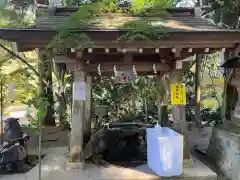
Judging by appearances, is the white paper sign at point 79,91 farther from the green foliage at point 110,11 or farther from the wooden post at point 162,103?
the wooden post at point 162,103

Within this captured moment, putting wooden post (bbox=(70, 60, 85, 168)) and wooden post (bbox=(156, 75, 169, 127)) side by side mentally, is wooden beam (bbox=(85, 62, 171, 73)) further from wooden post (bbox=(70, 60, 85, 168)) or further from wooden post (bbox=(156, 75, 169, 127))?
wooden post (bbox=(156, 75, 169, 127))

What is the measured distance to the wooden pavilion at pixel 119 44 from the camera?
554 cm

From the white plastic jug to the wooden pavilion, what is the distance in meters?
1.59

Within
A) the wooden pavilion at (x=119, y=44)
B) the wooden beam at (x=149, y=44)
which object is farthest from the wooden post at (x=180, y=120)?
the wooden beam at (x=149, y=44)

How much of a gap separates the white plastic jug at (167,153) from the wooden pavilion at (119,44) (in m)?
1.59

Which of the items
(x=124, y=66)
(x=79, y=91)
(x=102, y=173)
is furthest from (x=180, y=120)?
(x=79, y=91)

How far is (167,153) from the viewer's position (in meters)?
5.58

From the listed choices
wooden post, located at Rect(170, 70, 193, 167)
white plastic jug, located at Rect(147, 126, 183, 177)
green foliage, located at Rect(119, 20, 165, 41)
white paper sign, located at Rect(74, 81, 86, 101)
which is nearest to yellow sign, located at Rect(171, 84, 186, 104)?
wooden post, located at Rect(170, 70, 193, 167)

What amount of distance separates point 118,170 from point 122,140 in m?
0.86

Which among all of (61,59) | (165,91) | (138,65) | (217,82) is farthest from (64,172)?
(217,82)

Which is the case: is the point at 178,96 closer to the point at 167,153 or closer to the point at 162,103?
the point at 167,153

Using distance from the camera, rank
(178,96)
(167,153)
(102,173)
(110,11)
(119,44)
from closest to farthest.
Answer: (167,153) → (119,44) → (102,173) → (178,96) → (110,11)

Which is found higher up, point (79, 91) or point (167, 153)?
point (79, 91)

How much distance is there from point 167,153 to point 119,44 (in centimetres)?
224
